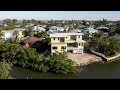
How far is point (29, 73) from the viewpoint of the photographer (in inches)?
248

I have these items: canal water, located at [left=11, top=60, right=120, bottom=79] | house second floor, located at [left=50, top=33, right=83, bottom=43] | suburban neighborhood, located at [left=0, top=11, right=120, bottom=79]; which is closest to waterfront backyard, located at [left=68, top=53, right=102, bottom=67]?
suburban neighborhood, located at [left=0, top=11, right=120, bottom=79]

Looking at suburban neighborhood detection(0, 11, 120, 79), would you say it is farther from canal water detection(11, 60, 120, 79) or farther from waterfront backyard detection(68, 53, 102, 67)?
canal water detection(11, 60, 120, 79)

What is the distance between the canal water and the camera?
239 inches

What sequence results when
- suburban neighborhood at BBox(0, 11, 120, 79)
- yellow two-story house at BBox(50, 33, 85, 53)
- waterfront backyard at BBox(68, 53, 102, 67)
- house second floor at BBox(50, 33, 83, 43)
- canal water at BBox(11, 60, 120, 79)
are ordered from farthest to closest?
house second floor at BBox(50, 33, 83, 43), yellow two-story house at BBox(50, 33, 85, 53), waterfront backyard at BBox(68, 53, 102, 67), suburban neighborhood at BBox(0, 11, 120, 79), canal water at BBox(11, 60, 120, 79)

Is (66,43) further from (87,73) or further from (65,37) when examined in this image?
(87,73)

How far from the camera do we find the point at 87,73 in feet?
21.6

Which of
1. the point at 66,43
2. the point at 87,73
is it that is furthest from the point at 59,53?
the point at 87,73

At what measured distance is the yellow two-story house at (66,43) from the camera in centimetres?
851
